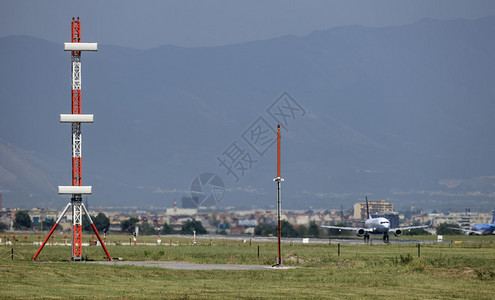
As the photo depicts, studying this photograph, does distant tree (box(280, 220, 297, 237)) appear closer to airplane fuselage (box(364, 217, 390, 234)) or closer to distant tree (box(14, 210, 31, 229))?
airplane fuselage (box(364, 217, 390, 234))

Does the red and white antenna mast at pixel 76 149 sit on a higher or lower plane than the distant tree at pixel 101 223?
higher

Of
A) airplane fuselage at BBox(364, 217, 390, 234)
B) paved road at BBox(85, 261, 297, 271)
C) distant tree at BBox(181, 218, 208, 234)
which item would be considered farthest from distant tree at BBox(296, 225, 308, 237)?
paved road at BBox(85, 261, 297, 271)

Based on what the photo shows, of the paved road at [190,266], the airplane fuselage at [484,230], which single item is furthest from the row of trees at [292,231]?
the paved road at [190,266]

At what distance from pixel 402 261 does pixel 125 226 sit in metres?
136

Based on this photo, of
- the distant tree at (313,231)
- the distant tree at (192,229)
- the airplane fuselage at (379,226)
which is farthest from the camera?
the distant tree at (192,229)

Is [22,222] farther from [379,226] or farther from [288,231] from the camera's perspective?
[379,226]

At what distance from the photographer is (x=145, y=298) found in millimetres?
34844

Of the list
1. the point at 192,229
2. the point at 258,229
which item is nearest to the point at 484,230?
the point at 258,229

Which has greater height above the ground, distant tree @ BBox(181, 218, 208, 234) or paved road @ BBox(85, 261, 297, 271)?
paved road @ BBox(85, 261, 297, 271)

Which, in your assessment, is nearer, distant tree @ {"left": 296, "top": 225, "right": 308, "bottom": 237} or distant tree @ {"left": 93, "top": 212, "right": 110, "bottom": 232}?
distant tree @ {"left": 296, "top": 225, "right": 308, "bottom": 237}

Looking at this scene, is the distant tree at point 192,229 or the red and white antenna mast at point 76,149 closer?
the red and white antenna mast at point 76,149

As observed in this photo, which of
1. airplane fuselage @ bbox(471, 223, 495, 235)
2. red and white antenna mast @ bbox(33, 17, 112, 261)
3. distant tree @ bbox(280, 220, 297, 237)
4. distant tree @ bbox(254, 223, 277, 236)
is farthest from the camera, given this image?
distant tree @ bbox(280, 220, 297, 237)

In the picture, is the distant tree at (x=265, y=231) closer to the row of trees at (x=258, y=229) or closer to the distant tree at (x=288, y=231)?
the row of trees at (x=258, y=229)

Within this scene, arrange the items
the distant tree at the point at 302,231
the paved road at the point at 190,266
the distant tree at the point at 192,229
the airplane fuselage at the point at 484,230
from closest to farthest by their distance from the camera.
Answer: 1. the paved road at the point at 190,266
2. the airplane fuselage at the point at 484,230
3. the distant tree at the point at 302,231
4. the distant tree at the point at 192,229
